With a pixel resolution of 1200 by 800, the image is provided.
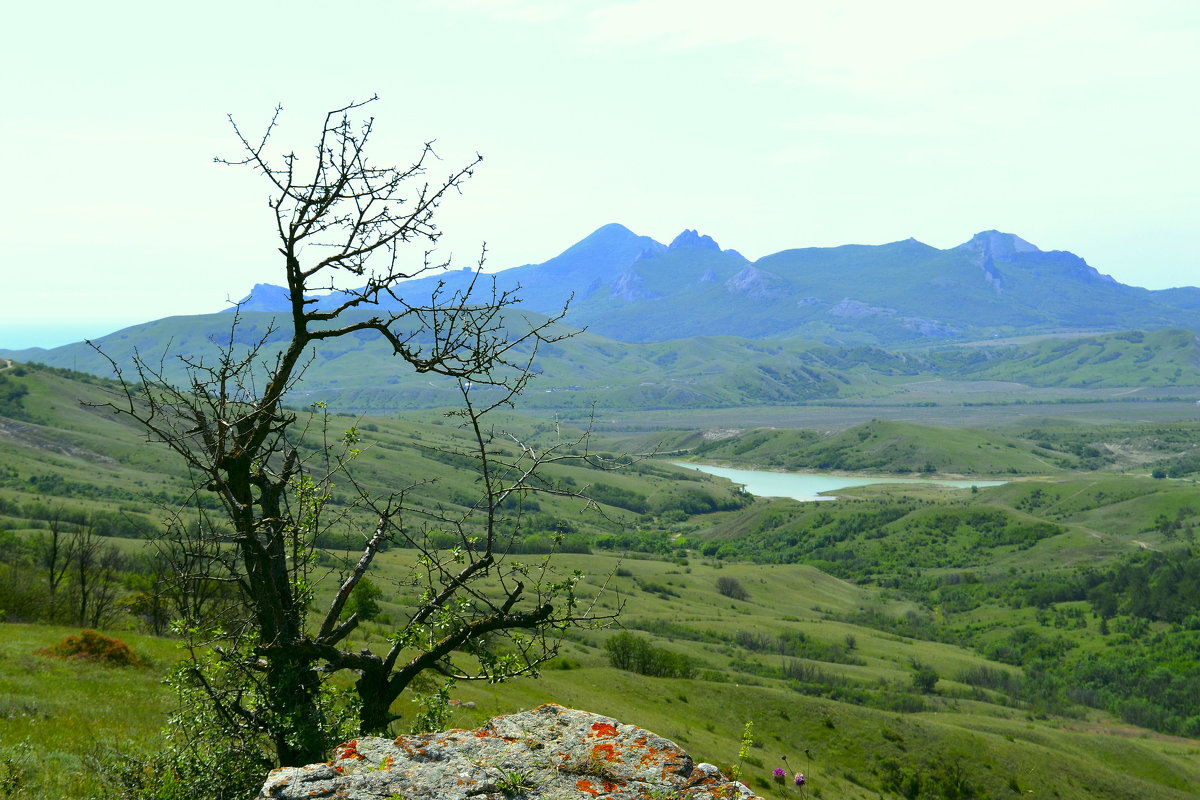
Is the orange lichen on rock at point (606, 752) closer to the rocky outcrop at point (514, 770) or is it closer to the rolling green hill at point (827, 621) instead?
the rocky outcrop at point (514, 770)

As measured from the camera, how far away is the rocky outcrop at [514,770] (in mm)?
5051

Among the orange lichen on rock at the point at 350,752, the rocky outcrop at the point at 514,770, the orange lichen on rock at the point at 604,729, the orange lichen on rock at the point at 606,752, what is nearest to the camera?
the rocky outcrop at the point at 514,770

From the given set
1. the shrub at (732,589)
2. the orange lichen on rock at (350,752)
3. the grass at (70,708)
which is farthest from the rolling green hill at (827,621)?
the orange lichen on rock at (350,752)

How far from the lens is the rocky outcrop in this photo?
5.05 meters

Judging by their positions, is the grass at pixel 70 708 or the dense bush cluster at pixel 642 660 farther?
the dense bush cluster at pixel 642 660

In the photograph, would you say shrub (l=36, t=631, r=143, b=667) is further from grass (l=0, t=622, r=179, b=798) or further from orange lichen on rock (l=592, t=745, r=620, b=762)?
orange lichen on rock (l=592, t=745, r=620, b=762)

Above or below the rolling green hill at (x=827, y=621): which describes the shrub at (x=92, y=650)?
above

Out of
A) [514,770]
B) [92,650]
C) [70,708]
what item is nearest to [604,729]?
[514,770]

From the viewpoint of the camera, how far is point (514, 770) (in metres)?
5.35

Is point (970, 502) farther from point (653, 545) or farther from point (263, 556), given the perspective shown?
point (263, 556)

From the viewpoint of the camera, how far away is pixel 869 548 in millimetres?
126938

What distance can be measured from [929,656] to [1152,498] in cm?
7965

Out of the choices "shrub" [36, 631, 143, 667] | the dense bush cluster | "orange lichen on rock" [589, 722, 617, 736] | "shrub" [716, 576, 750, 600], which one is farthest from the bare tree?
"shrub" [716, 576, 750, 600]

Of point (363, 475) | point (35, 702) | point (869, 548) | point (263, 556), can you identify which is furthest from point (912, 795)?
point (363, 475)
